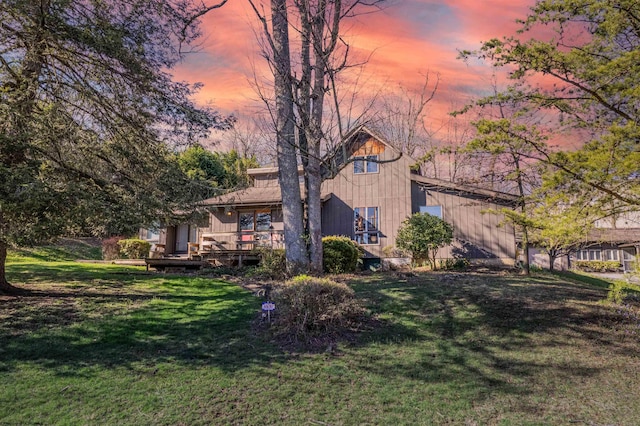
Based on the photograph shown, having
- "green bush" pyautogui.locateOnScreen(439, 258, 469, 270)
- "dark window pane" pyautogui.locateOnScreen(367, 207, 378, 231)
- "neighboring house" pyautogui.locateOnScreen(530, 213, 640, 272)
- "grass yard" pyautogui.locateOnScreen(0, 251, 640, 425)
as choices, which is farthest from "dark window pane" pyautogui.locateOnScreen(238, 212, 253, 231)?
"neighboring house" pyautogui.locateOnScreen(530, 213, 640, 272)

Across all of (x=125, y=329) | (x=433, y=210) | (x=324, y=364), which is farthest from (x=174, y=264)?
(x=324, y=364)

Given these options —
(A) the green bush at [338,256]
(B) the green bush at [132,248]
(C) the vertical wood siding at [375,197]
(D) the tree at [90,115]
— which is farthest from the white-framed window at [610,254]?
(B) the green bush at [132,248]

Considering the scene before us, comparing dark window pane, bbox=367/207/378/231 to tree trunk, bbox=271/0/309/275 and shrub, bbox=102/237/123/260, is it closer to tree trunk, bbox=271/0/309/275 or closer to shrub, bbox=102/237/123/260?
tree trunk, bbox=271/0/309/275

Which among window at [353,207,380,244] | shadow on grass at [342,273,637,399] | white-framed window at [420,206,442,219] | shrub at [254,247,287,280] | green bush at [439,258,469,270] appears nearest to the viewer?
shadow on grass at [342,273,637,399]

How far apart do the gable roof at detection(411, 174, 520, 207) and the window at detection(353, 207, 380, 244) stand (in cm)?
250

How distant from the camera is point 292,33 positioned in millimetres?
11047

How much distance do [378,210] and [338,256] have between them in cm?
600

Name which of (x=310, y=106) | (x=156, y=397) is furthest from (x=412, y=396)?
(x=310, y=106)

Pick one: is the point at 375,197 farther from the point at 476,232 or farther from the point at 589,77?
the point at 589,77

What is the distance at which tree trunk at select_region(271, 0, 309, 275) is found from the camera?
11227 mm

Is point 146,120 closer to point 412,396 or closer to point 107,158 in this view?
point 107,158

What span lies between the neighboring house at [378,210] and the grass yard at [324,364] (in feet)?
28.0

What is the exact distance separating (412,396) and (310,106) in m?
9.31

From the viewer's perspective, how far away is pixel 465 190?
56.1ft
